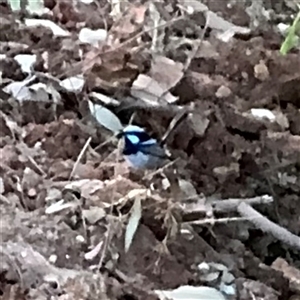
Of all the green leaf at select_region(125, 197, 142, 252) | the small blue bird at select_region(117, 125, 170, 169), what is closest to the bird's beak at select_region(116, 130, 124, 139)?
the small blue bird at select_region(117, 125, 170, 169)

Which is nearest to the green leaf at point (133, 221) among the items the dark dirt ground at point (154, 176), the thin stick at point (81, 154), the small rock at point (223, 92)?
the dark dirt ground at point (154, 176)

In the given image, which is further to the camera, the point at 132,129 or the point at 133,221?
the point at 132,129

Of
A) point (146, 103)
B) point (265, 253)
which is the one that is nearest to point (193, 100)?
point (146, 103)

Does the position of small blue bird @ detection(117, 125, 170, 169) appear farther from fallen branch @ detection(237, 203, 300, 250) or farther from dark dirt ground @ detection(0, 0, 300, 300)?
fallen branch @ detection(237, 203, 300, 250)

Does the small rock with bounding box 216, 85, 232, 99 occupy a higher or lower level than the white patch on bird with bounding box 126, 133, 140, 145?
higher

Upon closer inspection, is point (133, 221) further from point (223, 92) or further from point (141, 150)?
point (223, 92)

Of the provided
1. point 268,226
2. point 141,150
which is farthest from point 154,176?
point 268,226
